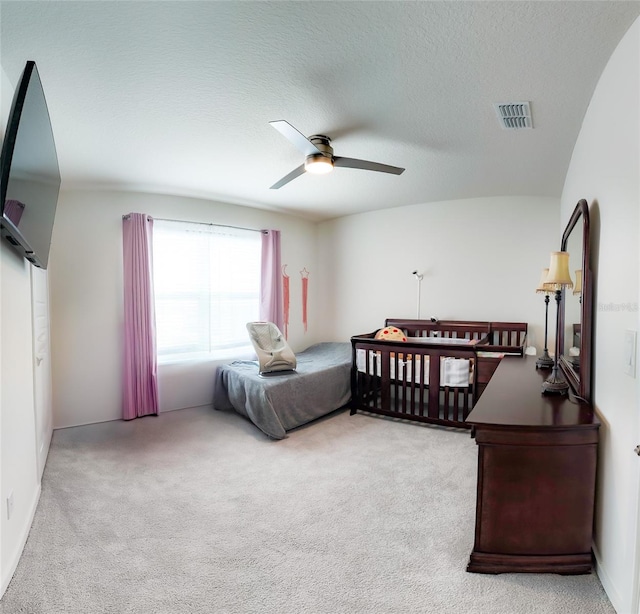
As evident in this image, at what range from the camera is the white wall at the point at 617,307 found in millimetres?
1277

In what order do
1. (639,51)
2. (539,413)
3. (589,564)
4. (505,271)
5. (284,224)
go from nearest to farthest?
(639,51) < (589,564) < (539,413) < (505,271) < (284,224)

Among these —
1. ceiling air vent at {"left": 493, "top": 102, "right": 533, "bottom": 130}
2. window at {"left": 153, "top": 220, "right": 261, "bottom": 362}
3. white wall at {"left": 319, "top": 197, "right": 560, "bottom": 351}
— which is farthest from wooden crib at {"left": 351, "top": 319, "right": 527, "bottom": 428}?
ceiling air vent at {"left": 493, "top": 102, "right": 533, "bottom": 130}

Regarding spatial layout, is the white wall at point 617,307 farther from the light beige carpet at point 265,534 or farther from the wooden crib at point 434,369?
the wooden crib at point 434,369

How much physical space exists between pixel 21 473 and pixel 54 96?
197 centimetres

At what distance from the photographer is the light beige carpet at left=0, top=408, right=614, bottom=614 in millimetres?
1436

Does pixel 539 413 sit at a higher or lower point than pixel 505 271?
lower

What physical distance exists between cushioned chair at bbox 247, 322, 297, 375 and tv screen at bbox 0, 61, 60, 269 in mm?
1975

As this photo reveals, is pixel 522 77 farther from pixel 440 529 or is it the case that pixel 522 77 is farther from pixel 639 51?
pixel 440 529

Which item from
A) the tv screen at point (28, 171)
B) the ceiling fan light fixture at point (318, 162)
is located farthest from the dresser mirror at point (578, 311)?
the tv screen at point (28, 171)

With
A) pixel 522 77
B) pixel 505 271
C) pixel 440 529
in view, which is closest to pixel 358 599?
pixel 440 529

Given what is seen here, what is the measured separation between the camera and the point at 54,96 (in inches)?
76.2

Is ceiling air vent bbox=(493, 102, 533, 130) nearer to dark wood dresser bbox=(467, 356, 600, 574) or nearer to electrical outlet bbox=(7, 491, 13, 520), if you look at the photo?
dark wood dresser bbox=(467, 356, 600, 574)

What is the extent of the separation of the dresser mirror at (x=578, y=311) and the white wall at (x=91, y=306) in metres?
3.52

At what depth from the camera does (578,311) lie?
195 centimetres
